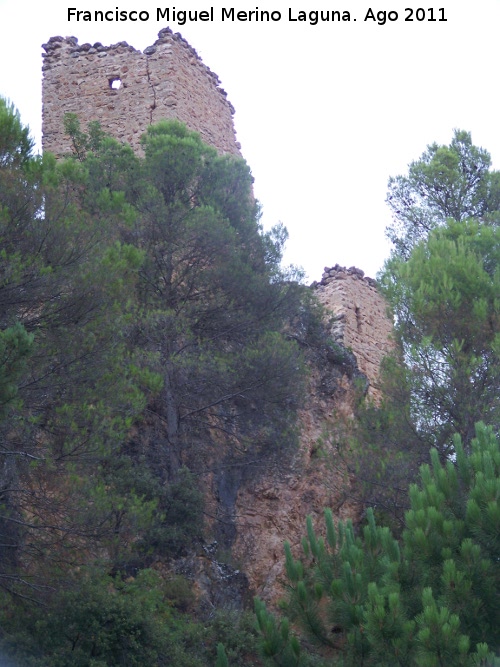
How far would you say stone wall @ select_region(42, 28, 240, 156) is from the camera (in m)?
17.1

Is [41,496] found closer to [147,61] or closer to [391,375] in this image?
[391,375]

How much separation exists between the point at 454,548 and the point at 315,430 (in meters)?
6.19

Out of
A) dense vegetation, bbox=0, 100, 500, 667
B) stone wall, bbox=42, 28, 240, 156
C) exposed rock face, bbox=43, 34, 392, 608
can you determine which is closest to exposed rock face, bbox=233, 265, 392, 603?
exposed rock face, bbox=43, 34, 392, 608

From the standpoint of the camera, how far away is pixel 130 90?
1742cm

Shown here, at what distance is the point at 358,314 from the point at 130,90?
18.7 ft

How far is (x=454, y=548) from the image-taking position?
7836 millimetres

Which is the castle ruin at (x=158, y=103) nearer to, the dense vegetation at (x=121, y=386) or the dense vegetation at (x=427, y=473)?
the dense vegetation at (x=427, y=473)

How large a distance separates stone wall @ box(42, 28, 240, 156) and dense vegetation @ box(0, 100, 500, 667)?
1.97m

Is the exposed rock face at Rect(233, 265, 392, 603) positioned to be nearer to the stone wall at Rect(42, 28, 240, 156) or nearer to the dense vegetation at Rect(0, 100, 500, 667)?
the dense vegetation at Rect(0, 100, 500, 667)

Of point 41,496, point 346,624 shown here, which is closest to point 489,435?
point 346,624

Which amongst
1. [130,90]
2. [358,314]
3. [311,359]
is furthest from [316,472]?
[130,90]

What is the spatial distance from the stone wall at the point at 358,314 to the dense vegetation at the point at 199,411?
4.57 ft

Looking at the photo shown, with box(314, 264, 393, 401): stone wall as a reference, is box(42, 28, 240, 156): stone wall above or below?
above

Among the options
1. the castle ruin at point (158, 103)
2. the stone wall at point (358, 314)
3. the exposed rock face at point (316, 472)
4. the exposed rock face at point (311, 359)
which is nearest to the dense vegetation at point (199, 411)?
the exposed rock face at point (311, 359)
